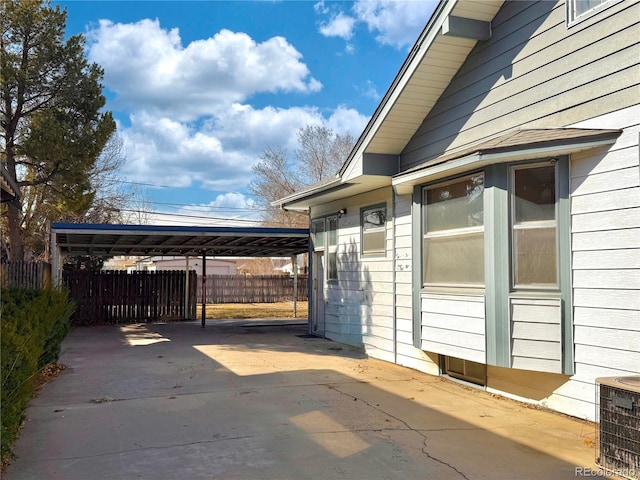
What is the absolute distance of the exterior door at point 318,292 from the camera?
1305 centimetres

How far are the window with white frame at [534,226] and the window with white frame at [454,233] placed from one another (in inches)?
22.0

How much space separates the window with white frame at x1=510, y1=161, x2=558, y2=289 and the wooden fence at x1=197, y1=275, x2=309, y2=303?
24.8m

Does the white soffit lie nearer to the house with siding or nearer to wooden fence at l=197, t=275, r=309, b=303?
the house with siding

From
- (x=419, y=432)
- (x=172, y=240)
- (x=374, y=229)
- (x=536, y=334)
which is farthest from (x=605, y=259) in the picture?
(x=172, y=240)

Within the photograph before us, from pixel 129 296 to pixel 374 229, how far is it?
1179cm

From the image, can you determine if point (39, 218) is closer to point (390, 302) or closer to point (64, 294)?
point (64, 294)

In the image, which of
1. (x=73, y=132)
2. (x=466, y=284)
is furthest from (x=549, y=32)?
(x=73, y=132)

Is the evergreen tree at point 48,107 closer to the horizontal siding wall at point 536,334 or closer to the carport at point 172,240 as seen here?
the carport at point 172,240

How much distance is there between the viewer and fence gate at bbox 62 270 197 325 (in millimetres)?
18234

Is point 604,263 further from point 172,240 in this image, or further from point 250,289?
point 250,289

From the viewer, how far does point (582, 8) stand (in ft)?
19.9

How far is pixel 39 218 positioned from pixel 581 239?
22.0 meters

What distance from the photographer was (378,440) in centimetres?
517

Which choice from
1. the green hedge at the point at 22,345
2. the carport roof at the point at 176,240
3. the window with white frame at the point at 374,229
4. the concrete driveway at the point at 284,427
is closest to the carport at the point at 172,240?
the carport roof at the point at 176,240
